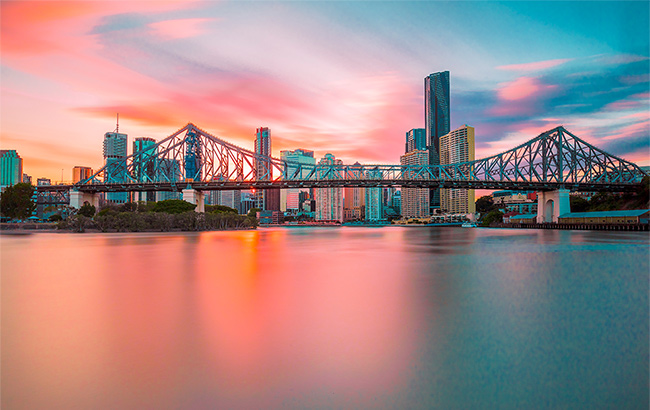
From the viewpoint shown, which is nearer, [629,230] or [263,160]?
[629,230]

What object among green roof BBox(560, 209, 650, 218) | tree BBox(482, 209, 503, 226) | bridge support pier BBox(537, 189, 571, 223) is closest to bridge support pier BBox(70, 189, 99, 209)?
bridge support pier BBox(537, 189, 571, 223)

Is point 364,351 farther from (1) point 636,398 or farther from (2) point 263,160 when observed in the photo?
(2) point 263,160

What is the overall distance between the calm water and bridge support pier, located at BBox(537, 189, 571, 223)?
88.9 m

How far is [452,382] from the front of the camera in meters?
5.63

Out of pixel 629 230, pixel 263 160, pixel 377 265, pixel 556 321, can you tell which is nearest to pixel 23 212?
pixel 263 160

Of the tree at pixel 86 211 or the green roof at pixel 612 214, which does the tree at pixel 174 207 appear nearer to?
the tree at pixel 86 211

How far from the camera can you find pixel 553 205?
97375 millimetres

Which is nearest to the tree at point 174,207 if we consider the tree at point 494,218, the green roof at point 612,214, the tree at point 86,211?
the tree at point 86,211

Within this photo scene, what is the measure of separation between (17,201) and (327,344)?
92.4m

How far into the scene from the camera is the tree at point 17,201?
251 feet

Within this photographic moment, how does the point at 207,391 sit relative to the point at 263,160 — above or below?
below

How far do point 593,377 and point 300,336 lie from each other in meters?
5.07

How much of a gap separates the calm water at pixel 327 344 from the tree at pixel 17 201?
7860cm

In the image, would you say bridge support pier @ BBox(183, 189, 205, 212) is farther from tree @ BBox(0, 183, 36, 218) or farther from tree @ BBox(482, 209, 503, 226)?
tree @ BBox(482, 209, 503, 226)
